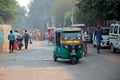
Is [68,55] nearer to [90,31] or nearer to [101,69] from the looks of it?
[101,69]

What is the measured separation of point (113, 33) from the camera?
2678 centimetres

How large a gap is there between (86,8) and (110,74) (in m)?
19.9

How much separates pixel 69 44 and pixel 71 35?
0.68m

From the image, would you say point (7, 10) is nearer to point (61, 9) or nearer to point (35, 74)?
point (61, 9)

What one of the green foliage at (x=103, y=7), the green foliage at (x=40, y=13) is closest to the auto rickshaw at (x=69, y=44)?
the green foliage at (x=103, y=7)

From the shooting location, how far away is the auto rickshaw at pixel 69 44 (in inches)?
740

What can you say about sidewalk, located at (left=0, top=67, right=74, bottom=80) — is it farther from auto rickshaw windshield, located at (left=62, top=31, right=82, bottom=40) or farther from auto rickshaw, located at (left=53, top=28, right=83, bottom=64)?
auto rickshaw windshield, located at (left=62, top=31, right=82, bottom=40)

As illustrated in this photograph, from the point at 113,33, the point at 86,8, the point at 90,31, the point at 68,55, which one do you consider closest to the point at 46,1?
the point at 90,31

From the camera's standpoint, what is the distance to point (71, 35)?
63.2ft

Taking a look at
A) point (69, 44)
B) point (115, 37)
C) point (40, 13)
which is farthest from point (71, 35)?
point (40, 13)

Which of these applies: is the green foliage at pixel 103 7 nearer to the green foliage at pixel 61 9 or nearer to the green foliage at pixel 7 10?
the green foliage at pixel 7 10

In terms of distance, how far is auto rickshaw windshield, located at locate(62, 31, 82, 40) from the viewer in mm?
19109

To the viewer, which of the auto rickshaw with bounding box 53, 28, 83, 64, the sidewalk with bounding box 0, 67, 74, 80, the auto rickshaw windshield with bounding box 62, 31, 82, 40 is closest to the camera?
the sidewalk with bounding box 0, 67, 74, 80

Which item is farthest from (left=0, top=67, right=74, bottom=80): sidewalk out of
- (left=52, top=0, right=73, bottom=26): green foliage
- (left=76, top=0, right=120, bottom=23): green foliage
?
(left=52, top=0, right=73, bottom=26): green foliage
